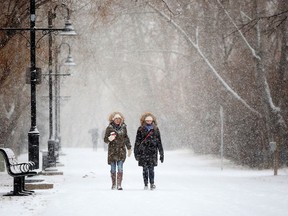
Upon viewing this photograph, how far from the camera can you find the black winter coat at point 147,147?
1742cm

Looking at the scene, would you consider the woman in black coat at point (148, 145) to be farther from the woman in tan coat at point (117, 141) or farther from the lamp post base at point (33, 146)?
the lamp post base at point (33, 146)

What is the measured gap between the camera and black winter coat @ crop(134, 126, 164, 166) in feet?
57.2

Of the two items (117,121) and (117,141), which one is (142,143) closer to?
(117,141)

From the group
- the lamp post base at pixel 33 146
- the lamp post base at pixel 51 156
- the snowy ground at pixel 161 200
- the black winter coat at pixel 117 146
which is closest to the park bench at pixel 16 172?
the snowy ground at pixel 161 200

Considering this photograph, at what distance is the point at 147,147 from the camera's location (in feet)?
57.5

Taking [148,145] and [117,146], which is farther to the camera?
[117,146]

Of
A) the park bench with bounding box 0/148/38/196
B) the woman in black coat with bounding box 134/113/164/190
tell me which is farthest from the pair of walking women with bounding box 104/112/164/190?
the park bench with bounding box 0/148/38/196

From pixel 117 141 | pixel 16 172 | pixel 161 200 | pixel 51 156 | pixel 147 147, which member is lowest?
pixel 161 200

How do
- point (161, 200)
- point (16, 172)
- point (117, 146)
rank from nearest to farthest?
point (161, 200), point (16, 172), point (117, 146)

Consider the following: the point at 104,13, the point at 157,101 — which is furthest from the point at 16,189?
the point at 157,101

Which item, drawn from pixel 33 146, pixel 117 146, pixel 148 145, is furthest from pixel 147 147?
pixel 33 146

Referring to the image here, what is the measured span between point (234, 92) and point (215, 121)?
5650 mm

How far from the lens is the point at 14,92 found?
3431 cm

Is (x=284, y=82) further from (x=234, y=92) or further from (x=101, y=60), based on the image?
(x=101, y=60)
